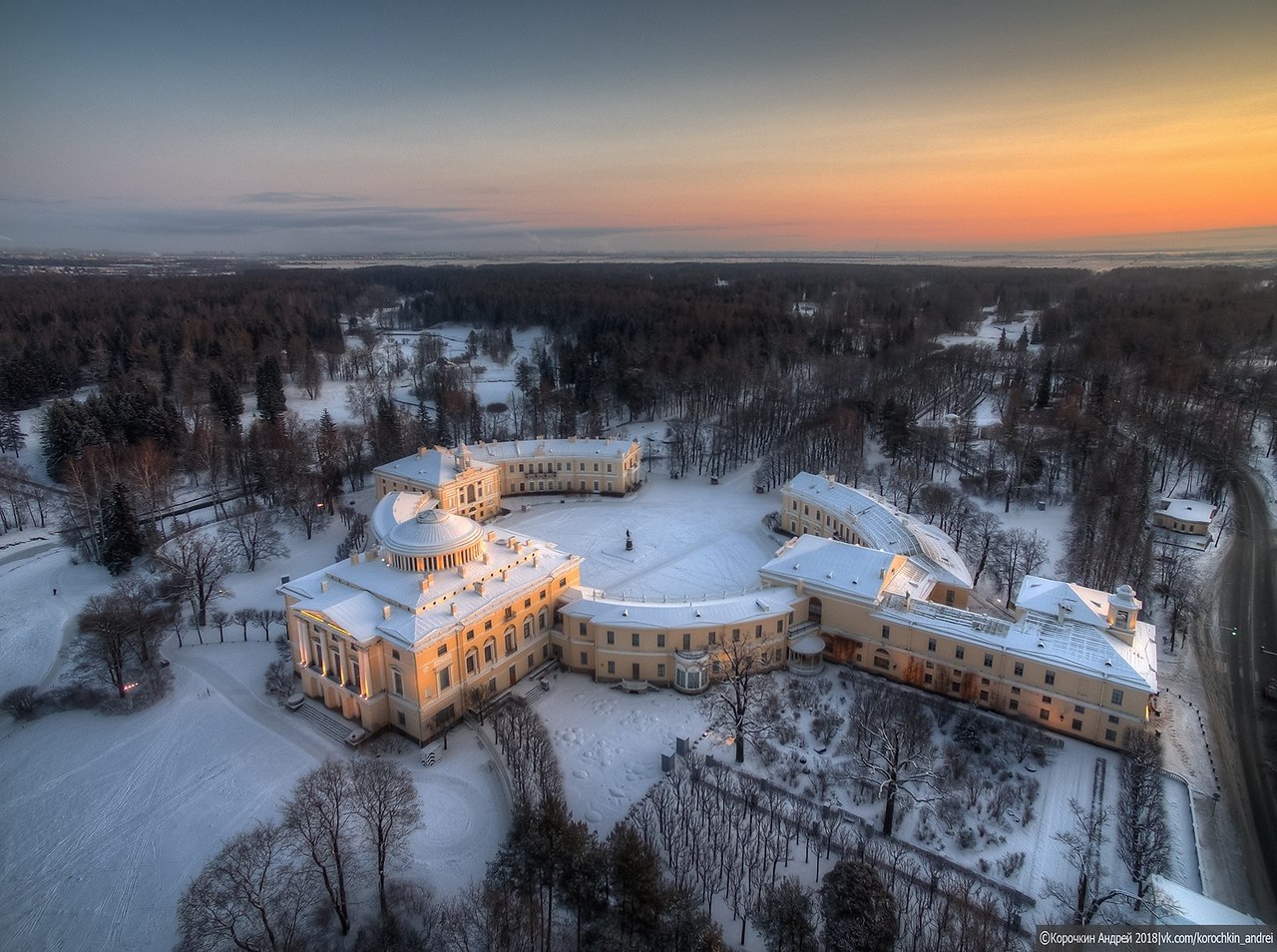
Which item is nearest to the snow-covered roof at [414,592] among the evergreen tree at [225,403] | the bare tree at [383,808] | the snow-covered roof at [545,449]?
the bare tree at [383,808]

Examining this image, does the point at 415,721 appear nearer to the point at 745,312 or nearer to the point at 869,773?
the point at 869,773

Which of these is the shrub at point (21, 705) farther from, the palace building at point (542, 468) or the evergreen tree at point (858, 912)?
the evergreen tree at point (858, 912)

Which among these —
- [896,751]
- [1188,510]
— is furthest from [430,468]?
[1188,510]

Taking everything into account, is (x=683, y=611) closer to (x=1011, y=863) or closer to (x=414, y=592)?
(x=414, y=592)

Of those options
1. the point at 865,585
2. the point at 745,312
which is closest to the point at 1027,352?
the point at 745,312

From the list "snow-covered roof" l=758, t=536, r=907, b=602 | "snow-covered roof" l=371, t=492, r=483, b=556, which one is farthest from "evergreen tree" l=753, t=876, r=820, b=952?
"snow-covered roof" l=371, t=492, r=483, b=556

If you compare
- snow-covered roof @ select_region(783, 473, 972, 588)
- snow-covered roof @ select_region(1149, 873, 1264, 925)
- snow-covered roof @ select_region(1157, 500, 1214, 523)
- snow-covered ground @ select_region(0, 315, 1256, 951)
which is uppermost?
snow-covered roof @ select_region(783, 473, 972, 588)

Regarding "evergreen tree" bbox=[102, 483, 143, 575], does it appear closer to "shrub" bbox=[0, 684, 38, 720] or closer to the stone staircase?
"shrub" bbox=[0, 684, 38, 720]
